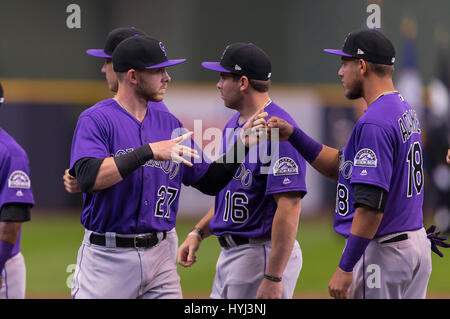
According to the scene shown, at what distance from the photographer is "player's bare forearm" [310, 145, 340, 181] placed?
447 centimetres

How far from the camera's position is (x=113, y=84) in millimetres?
4738

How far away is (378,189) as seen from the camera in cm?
377

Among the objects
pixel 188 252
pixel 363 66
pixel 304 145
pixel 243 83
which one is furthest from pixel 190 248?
pixel 363 66


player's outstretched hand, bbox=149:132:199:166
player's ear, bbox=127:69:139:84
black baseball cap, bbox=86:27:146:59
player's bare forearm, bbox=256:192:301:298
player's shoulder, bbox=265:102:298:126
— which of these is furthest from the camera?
black baseball cap, bbox=86:27:146:59

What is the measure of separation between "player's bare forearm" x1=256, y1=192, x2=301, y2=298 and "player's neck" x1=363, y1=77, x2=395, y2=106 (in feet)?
2.39

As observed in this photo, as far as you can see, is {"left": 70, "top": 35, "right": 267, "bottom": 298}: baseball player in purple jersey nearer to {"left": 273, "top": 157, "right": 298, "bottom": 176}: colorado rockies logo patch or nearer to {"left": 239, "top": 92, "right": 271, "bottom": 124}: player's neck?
{"left": 273, "top": 157, "right": 298, "bottom": 176}: colorado rockies logo patch

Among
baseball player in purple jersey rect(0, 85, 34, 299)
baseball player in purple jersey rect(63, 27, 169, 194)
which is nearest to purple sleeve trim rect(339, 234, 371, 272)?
baseball player in purple jersey rect(63, 27, 169, 194)

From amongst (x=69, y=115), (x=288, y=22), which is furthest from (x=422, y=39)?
(x=69, y=115)

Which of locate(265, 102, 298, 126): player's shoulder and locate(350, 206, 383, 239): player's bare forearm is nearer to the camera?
locate(350, 206, 383, 239): player's bare forearm

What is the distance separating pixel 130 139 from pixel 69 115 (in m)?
9.37

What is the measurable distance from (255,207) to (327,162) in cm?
53

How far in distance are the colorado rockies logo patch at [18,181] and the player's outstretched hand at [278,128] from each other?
57.9 inches

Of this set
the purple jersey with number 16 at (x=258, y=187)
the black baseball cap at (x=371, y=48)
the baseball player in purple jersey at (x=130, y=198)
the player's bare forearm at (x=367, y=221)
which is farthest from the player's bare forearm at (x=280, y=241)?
the black baseball cap at (x=371, y=48)
